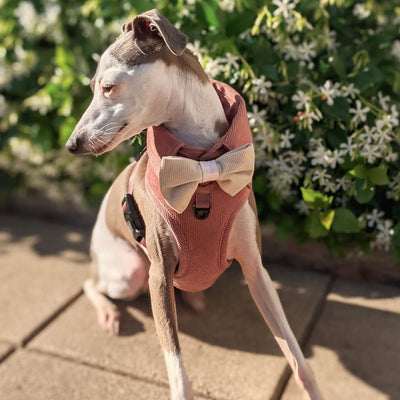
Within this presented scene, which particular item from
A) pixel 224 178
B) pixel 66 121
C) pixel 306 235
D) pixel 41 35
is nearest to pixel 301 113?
pixel 306 235

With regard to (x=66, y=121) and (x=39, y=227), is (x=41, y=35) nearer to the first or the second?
(x=66, y=121)

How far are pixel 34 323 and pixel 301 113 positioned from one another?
1.86 metres

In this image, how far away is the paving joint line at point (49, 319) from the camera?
112 inches

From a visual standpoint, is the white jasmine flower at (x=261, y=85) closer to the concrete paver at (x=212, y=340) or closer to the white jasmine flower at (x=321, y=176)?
the white jasmine flower at (x=321, y=176)

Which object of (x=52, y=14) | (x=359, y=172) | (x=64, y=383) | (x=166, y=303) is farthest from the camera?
(x=52, y=14)

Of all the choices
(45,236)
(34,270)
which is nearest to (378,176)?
(34,270)

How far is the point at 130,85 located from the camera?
1727mm

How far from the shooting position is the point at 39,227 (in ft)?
13.7

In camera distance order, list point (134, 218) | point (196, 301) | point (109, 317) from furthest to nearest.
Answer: point (196, 301)
point (109, 317)
point (134, 218)

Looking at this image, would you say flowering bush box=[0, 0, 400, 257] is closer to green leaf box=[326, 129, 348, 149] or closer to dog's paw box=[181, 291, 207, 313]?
green leaf box=[326, 129, 348, 149]

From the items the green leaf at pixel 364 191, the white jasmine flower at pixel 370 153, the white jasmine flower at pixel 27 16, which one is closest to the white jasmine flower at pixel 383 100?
the white jasmine flower at pixel 370 153

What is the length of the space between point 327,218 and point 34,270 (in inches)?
77.2

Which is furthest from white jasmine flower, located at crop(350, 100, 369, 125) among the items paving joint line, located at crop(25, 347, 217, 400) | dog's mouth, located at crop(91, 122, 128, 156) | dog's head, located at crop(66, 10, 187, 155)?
paving joint line, located at crop(25, 347, 217, 400)

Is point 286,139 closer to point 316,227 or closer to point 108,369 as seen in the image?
point 316,227
